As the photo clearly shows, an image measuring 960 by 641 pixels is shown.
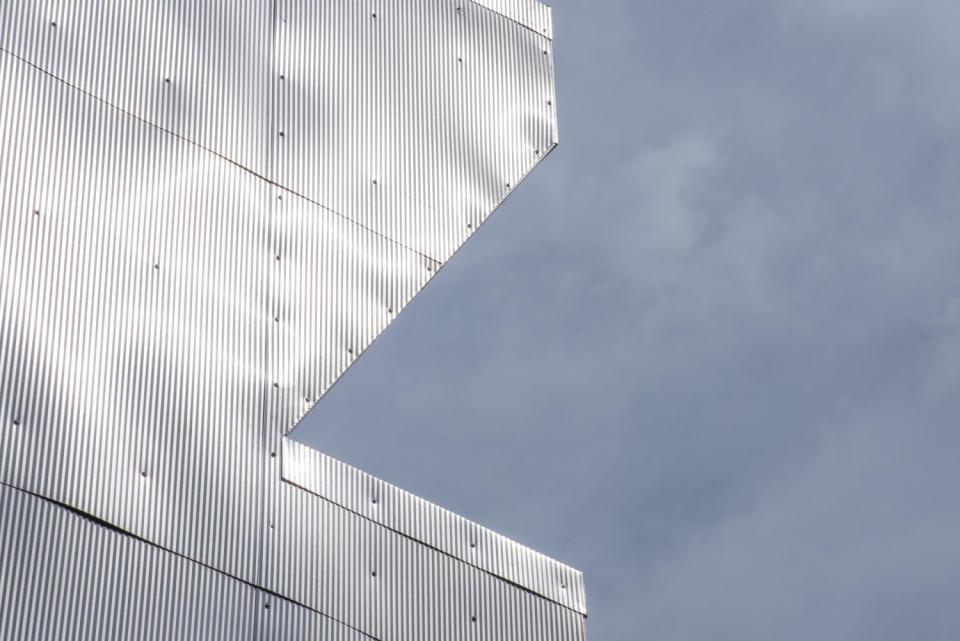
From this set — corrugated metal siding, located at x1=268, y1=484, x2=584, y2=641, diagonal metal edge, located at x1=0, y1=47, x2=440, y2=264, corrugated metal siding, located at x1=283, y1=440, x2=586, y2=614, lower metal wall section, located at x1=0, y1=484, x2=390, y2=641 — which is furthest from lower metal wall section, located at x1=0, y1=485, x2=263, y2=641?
diagonal metal edge, located at x1=0, y1=47, x2=440, y2=264

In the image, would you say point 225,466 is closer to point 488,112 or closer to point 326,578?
point 326,578

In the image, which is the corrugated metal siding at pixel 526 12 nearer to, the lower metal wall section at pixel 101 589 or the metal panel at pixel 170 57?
the metal panel at pixel 170 57

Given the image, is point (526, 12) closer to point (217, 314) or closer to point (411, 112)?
point (411, 112)

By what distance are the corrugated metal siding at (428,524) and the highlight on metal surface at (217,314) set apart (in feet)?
0.16

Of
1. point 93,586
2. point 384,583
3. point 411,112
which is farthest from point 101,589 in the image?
point 411,112

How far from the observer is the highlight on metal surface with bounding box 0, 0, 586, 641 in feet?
80.0

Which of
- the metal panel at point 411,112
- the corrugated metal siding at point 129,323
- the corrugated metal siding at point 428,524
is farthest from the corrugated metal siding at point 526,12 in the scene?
the corrugated metal siding at point 428,524

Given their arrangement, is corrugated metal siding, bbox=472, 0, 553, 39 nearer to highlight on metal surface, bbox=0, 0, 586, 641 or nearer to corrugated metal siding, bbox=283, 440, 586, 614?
highlight on metal surface, bbox=0, 0, 586, 641

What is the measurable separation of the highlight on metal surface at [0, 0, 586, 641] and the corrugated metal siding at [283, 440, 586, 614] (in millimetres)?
48

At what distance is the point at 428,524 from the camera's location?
2842cm

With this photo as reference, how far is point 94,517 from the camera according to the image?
Answer: 24172mm

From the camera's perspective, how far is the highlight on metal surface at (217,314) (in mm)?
24391

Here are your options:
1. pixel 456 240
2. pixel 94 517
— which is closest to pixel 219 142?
pixel 456 240

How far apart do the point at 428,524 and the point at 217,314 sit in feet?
15.8
